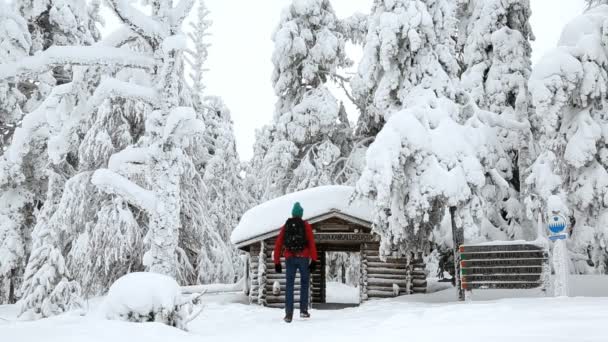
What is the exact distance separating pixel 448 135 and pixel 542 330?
8386mm

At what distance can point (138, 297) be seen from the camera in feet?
22.3

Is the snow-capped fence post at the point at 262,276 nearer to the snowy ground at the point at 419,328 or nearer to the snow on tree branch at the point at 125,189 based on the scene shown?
the snow on tree branch at the point at 125,189

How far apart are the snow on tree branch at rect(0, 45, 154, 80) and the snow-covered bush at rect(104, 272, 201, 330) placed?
4.95 m

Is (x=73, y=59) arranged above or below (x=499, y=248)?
above

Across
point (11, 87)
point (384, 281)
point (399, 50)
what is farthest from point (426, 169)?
point (11, 87)

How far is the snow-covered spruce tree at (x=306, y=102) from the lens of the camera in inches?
961

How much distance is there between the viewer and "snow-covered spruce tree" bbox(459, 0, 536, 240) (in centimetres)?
1780

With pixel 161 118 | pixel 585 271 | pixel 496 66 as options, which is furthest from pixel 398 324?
pixel 496 66

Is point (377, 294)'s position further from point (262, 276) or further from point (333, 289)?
point (333, 289)

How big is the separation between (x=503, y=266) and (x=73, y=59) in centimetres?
890

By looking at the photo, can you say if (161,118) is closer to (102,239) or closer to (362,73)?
(102,239)

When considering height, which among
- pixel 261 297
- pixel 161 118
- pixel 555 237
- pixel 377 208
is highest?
pixel 161 118

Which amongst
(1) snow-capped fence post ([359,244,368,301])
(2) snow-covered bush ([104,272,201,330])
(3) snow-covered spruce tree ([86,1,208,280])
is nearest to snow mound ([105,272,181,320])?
(2) snow-covered bush ([104,272,201,330])

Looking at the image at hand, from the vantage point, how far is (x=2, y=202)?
20.0 metres
